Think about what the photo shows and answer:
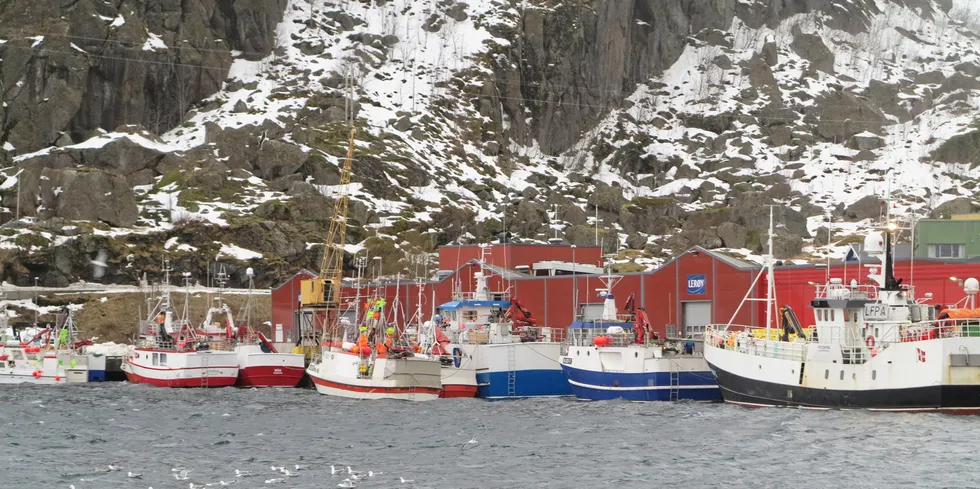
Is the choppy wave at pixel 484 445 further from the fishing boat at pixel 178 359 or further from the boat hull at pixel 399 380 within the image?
the fishing boat at pixel 178 359

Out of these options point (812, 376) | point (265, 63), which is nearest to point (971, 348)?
point (812, 376)

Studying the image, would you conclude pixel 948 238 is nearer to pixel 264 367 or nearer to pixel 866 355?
pixel 866 355

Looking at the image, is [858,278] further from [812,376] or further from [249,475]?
[249,475]

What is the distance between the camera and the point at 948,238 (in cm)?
10219

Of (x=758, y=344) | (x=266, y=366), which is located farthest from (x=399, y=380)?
(x=758, y=344)

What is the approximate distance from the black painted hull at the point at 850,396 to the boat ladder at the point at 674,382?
3.34 m

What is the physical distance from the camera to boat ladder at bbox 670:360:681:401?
7075 centimetres

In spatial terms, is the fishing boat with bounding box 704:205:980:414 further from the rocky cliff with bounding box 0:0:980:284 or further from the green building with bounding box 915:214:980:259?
the rocky cliff with bounding box 0:0:980:284

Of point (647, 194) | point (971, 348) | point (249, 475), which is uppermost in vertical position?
point (647, 194)

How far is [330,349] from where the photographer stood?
3081 inches

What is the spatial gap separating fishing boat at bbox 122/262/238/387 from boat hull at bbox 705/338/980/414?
35.8 meters

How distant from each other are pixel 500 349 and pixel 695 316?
15.1 metres

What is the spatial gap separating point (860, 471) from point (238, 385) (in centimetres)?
5301

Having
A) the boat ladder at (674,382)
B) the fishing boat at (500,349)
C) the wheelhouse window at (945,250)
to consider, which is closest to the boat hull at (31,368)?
the fishing boat at (500,349)
